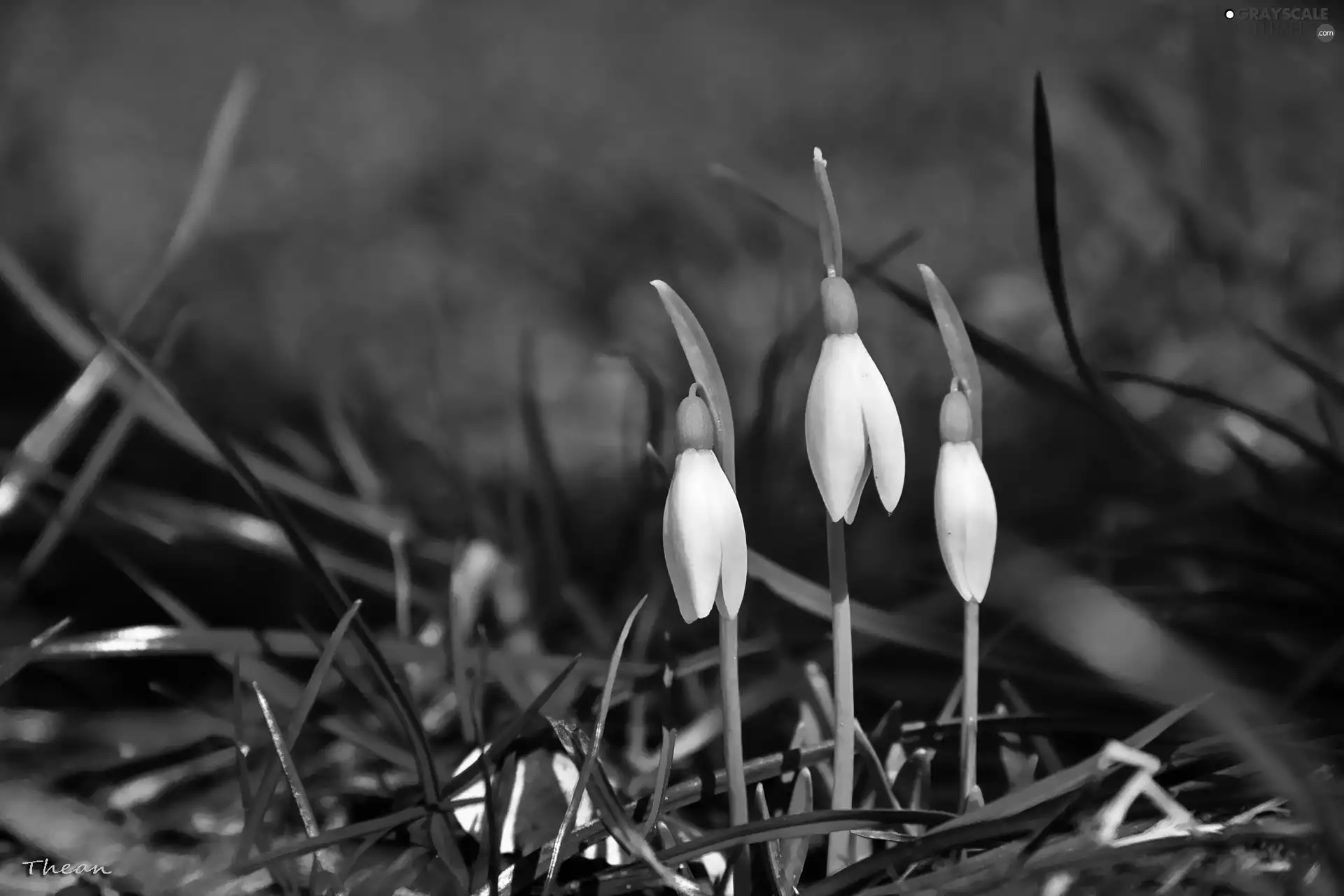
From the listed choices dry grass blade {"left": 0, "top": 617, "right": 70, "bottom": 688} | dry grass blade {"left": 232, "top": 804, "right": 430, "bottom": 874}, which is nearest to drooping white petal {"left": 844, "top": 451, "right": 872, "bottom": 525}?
dry grass blade {"left": 232, "top": 804, "right": 430, "bottom": 874}

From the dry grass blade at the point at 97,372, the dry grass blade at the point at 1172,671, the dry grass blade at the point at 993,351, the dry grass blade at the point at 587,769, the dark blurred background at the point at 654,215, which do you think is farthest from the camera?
the dark blurred background at the point at 654,215

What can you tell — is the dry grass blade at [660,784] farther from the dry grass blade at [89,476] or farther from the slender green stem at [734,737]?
the dry grass blade at [89,476]

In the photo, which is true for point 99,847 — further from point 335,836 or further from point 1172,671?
point 1172,671

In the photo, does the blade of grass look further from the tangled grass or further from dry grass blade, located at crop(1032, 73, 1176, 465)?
dry grass blade, located at crop(1032, 73, 1176, 465)

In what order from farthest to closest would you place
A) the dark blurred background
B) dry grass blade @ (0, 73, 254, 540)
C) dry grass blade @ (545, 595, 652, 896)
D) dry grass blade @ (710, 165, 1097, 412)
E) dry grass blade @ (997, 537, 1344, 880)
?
the dark blurred background < dry grass blade @ (0, 73, 254, 540) < dry grass blade @ (710, 165, 1097, 412) < dry grass blade @ (545, 595, 652, 896) < dry grass blade @ (997, 537, 1344, 880)

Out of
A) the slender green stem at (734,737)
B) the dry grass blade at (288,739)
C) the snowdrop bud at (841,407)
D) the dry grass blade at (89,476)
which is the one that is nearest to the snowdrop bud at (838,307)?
the snowdrop bud at (841,407)

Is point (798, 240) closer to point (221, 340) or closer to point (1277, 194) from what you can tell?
point (1277, 194)

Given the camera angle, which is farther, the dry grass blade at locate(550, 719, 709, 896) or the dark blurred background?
the dark blurred background

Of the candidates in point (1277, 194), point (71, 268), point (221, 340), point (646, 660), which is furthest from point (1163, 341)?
point (71, 268)
